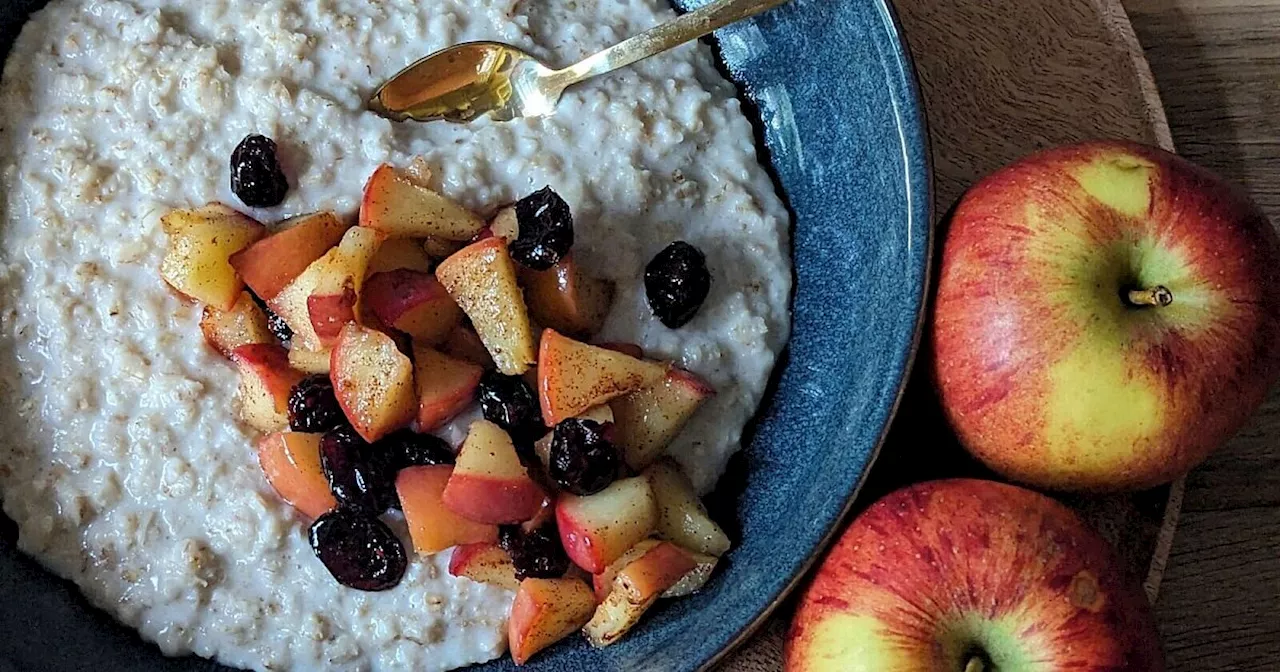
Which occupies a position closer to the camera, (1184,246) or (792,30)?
(1184,246)

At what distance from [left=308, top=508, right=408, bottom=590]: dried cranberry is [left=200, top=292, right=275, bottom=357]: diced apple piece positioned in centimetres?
35

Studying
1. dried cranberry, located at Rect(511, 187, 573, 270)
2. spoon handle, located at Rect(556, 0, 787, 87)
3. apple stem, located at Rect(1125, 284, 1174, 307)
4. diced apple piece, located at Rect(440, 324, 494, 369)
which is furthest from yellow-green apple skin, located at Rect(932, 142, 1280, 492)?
diced apple piece, located at Rect(440, 324, 494, 369)

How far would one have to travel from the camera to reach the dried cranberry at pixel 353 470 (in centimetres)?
184

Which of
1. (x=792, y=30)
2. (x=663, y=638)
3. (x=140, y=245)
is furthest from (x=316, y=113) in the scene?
(x=663, y=638)

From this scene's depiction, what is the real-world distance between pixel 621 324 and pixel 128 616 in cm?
99

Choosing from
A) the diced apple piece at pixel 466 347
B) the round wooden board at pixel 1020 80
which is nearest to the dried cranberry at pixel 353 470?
the diced apple piece at pixel 466 347

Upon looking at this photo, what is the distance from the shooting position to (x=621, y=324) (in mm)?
2021

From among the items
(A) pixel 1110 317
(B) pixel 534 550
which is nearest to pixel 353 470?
(B) pixel 534 550

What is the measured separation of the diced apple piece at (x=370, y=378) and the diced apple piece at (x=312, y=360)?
0.07m

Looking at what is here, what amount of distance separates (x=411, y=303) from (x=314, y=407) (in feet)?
0.77

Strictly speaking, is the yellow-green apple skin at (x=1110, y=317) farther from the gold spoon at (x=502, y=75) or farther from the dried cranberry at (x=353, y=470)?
the dried cranberry at (x=353, y=470)

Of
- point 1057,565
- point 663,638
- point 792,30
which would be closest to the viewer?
point 1057,565

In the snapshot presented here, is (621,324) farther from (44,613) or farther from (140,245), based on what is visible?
(44,613)

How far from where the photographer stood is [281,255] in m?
1.89
